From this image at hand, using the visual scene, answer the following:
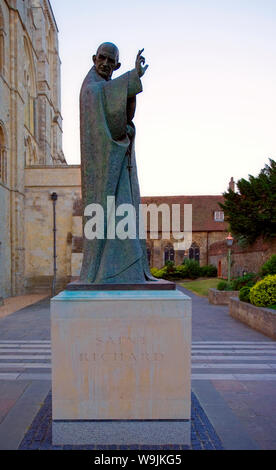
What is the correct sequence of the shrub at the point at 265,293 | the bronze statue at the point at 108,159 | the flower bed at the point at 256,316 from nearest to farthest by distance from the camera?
1. the bronze statue at the point at 108,159
2. the flower bed at the point at 256,316
3. the shrub at the point at 265,293

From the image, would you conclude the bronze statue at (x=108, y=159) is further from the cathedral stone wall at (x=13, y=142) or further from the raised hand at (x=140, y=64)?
the cathedral stone wall at (x=13, y=142)

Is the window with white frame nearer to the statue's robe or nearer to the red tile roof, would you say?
the red tile roof

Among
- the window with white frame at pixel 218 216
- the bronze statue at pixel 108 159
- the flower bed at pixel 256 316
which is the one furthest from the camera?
the window with white frame at pixel 218 216

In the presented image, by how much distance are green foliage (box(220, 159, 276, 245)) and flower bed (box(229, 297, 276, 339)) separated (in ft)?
37.4

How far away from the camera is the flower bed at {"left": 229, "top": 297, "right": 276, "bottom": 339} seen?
9.26 metres

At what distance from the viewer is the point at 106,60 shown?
375 cm

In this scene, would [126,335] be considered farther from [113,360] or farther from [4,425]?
[4,425]

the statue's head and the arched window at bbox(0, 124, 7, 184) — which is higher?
the arched window at bbox(0, 124, 7, 184)

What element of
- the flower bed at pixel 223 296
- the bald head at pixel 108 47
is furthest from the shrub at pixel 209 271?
the bald head at pixel 108 47

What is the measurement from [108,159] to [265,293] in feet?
28.4

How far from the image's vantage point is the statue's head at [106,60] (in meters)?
3.69

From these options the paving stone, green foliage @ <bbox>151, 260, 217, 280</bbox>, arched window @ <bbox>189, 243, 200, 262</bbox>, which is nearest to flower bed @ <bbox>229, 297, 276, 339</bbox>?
the paving stone

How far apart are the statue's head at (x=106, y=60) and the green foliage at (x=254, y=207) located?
20.3 m

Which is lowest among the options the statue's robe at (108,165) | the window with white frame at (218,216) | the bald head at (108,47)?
the statue's robe at (108,165)
